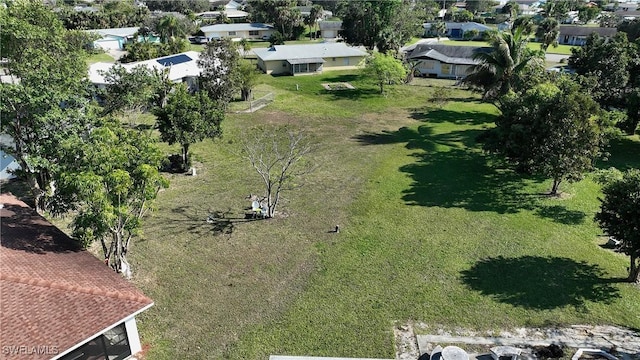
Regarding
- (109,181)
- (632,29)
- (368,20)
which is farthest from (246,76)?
(632,29)

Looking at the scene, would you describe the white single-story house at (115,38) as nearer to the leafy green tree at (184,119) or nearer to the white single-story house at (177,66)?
the white single-story house at (177,66)

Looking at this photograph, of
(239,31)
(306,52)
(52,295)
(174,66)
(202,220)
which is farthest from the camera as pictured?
(239,31)

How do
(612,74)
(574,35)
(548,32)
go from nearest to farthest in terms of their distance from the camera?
(612,74) → (548,32) → (574,35)

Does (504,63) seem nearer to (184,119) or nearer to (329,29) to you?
(184,119)

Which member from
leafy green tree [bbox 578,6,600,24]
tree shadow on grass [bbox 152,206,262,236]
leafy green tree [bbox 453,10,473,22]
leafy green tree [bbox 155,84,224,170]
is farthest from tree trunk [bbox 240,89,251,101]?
leafy green tree [bbox 578,6,600,24]

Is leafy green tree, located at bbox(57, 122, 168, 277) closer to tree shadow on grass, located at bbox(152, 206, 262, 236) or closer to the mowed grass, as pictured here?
the mowed grass

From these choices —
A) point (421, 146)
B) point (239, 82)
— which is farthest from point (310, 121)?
point (421, 146)

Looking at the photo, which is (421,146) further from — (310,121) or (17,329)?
(17,329)
